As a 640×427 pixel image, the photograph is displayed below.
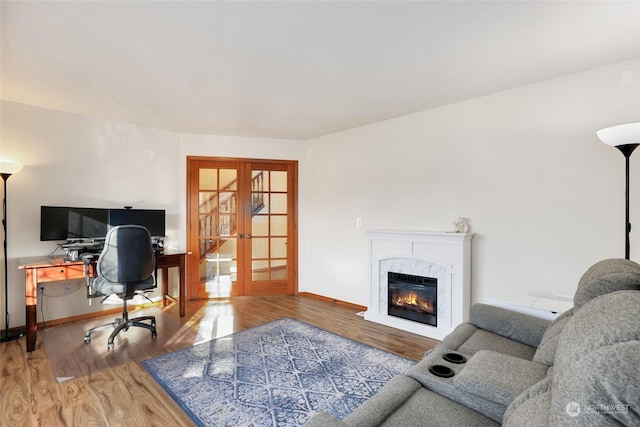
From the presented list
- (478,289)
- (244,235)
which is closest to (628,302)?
(478,289)

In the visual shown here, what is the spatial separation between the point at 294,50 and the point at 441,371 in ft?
7.20

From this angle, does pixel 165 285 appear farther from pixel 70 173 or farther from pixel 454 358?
pixel 454 358

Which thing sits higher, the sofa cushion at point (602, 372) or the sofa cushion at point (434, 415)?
the sofa cushion at point (602, 372)

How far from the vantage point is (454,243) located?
3041 mm

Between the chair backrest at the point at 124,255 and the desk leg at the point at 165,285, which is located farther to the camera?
the desk leg at the point at 165,285

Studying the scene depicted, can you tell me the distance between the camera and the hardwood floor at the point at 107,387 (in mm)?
1899

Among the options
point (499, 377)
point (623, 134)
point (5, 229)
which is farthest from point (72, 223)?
point (623, 134)

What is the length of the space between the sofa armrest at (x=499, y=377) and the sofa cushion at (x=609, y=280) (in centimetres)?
38

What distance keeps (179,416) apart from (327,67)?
2.67 meters

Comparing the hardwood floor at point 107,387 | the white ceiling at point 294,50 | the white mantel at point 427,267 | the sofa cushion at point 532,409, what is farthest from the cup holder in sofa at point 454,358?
the white ceiling at point 294,50

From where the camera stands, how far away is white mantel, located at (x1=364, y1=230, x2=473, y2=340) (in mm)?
3031

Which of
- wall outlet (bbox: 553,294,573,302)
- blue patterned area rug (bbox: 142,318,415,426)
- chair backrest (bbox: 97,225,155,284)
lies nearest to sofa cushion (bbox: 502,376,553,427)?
blue patterned area rug (bbox: 142,318,415,426)

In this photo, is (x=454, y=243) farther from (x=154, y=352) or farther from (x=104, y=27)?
(x=104, y=27)

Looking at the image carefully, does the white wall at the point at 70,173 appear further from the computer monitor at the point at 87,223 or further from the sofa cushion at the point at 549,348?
the sofa cushion at the point at 549,348
